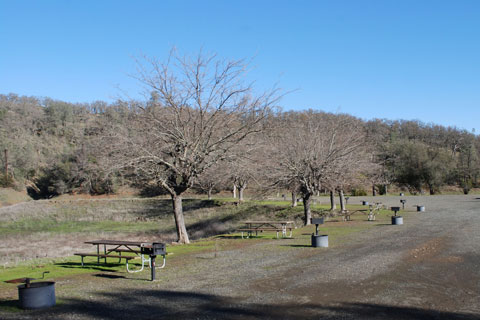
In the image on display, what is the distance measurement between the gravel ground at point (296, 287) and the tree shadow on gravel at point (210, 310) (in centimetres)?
2

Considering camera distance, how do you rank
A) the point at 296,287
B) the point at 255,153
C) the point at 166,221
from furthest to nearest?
the point at 166,221, the point at 255,153, the point at 296,287

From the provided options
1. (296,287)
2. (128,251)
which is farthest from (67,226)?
(296,287)

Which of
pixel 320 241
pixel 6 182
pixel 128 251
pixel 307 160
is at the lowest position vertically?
pixel 320 241

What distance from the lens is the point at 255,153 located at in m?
20.8

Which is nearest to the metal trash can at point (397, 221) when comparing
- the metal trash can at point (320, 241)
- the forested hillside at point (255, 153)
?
the forested hillside at point (255, 153)

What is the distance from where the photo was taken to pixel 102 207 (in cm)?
5206

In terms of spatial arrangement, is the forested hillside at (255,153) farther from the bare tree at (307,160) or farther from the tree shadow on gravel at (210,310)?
the tree shadow on gravel at (210,310)

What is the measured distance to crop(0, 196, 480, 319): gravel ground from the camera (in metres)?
7.41

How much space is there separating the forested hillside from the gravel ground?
611cm

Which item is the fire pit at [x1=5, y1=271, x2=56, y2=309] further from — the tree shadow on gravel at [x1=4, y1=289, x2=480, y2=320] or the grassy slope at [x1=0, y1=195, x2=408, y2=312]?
the grassy slope at [x1=0, y1=195, x2=408, y2=312]

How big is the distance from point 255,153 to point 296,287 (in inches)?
468

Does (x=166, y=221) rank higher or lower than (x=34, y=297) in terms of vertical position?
lower

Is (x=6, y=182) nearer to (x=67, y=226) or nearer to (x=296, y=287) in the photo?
(x=67, y=226)

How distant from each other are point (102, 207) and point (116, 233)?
2089 centimetres
